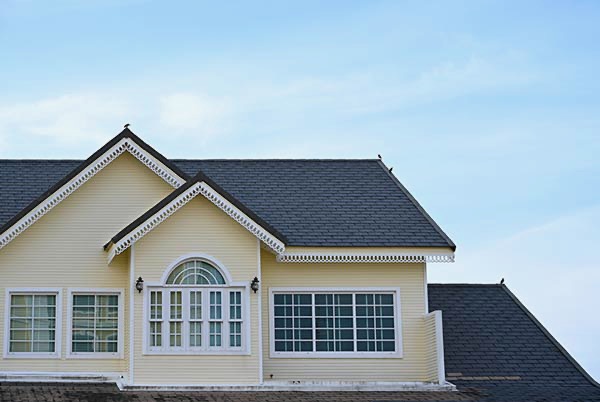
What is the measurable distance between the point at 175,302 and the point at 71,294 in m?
3.15

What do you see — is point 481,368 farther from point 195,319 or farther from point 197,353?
point 195,319

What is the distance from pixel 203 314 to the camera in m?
31.3

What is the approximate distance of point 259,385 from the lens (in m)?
30.9

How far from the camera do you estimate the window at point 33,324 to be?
105 ft

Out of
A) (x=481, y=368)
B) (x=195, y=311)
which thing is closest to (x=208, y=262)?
(x=195, y=311)

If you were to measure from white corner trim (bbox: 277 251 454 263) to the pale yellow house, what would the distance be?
0.04 metres

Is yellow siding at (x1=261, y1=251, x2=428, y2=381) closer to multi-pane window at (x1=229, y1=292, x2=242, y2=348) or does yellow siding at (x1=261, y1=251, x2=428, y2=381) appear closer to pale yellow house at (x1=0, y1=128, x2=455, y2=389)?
pale yellow house at (x1=0, y1=128, x2=455, y2=389)

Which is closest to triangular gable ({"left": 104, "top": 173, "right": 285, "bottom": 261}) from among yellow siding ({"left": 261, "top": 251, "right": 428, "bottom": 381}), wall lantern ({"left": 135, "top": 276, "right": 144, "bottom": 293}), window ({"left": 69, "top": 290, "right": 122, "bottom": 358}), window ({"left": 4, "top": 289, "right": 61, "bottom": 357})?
wall lantern ({"left": 135, "top": 276, "right": 144, "bottom": 293})

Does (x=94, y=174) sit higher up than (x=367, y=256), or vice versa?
(x=94, y=174)

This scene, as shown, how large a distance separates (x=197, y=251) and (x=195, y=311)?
165 cm

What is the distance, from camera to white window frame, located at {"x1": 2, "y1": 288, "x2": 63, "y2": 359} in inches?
1249

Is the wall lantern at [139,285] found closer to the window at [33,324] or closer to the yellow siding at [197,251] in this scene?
the yellow siding at [197,251]

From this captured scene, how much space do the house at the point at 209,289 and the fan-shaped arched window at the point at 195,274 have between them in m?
0.04

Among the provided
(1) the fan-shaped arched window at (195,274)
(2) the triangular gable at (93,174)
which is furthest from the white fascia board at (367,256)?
(2) the triangular gable at (93,174)
